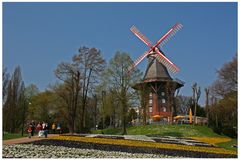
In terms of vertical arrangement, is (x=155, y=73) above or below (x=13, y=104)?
above

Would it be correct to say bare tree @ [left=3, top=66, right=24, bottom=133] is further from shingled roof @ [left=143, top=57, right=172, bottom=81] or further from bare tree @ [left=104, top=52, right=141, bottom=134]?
shingled roof @ [left=143, top=57, right=172, bottom=81]

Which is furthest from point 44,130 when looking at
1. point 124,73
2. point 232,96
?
point 232,96

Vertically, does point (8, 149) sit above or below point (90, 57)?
below

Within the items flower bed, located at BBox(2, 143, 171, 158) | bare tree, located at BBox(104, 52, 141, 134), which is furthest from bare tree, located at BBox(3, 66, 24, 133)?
flower bed, located at BBox(2, 143, 171, 158)

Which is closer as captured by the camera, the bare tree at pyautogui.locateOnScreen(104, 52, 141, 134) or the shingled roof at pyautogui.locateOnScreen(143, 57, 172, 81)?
the bare tree at pyautogui.locateOnScreen(104, 52, 141, 134)

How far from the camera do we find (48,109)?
46.1 m

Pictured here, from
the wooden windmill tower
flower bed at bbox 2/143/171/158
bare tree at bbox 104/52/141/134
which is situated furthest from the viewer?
the wooden windmill tower

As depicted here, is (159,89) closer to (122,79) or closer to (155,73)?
(155,73)

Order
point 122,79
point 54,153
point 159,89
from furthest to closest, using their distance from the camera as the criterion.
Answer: point 159,89, point 122,79, point 54,153

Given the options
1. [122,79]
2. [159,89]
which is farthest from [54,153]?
[159,89]

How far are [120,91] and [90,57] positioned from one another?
13.5 ft

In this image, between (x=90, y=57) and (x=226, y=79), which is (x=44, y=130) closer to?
(x=90, y=57)

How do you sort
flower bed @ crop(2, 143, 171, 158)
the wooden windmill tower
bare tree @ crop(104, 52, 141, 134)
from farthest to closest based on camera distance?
the wooden windmill tower < bare tree @ crop(104, 52, 141, 134) < flower bed @ crop(2, 143, 171, 158)

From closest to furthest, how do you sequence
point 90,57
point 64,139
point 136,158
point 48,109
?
point 136,158 → point 64,139 → point 90,57 → point 48,109
